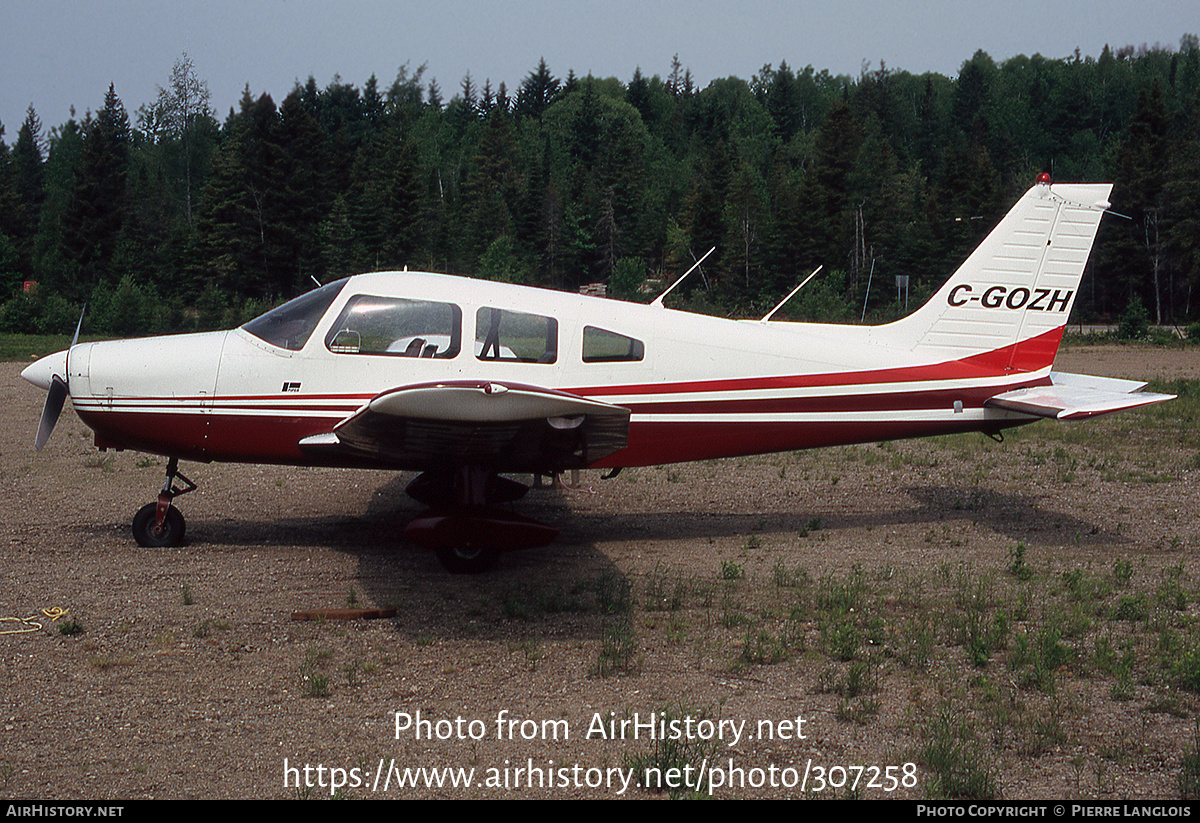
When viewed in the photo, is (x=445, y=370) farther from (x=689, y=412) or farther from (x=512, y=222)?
(x=512, y=222)

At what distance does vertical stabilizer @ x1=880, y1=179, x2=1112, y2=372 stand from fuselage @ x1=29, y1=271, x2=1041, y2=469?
3.90 feet

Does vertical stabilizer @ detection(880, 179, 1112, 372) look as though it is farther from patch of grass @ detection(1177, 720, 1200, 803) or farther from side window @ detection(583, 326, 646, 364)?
patch of grass @ detection(1177, 720, 1200, 803)

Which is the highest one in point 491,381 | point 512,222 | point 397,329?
point 512,222

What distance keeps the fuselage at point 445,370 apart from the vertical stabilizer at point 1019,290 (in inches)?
46.8

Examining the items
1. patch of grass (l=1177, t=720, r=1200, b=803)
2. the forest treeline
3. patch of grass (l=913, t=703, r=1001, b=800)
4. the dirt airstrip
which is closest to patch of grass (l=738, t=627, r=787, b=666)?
the dirt airstrip

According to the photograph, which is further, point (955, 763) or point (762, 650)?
point (762, 650)

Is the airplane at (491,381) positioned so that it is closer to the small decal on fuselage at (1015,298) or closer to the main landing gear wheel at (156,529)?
the main landing gear wheel at (156,529)

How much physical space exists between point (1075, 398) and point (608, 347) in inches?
161

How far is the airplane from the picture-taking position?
23.3 feet

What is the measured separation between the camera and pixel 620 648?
5578 millimetres

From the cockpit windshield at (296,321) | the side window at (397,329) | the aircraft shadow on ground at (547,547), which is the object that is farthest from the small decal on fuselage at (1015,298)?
the cockpit windshield at (296,321)

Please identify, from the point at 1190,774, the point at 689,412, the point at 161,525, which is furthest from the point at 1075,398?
the point at 161,525

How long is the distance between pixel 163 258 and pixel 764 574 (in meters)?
57.9

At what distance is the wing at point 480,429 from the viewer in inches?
219
